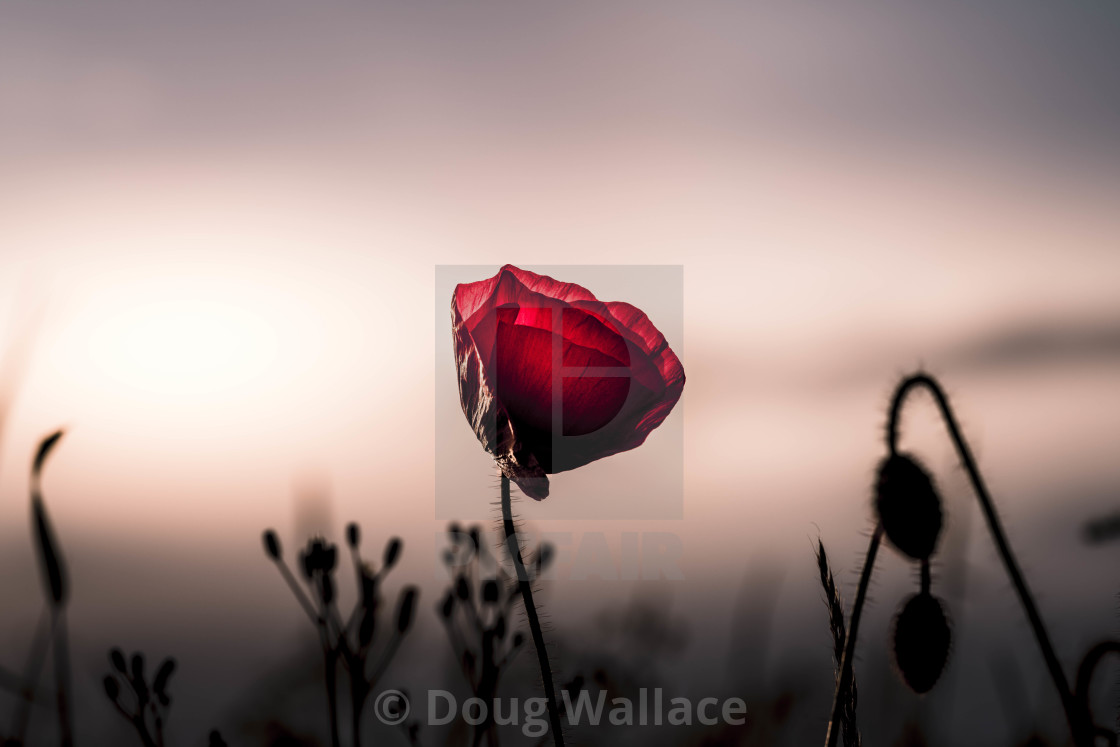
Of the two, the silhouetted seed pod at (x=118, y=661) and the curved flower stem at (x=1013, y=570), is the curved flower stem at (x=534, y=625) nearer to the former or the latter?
the curved flower stem at (x=1013, y=570)

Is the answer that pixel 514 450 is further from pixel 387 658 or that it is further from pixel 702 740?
pixel 702 740

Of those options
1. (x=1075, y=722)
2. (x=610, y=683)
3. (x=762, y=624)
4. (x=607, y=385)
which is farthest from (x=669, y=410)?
(x=610, y=683)

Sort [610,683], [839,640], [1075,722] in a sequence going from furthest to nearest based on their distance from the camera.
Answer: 1. [610,683]
2. [839,640]
3. [1075,722]

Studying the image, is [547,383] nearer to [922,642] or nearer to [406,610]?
[406,610]

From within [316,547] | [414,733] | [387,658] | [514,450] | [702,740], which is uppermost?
[514,450]

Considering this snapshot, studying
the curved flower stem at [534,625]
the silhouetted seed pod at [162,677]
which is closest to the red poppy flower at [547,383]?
the curved flower stem at [534,625]

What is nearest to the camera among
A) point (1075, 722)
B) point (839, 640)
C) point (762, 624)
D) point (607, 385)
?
point (1075, 722)

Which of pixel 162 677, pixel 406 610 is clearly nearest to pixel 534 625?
pixel 406 610
